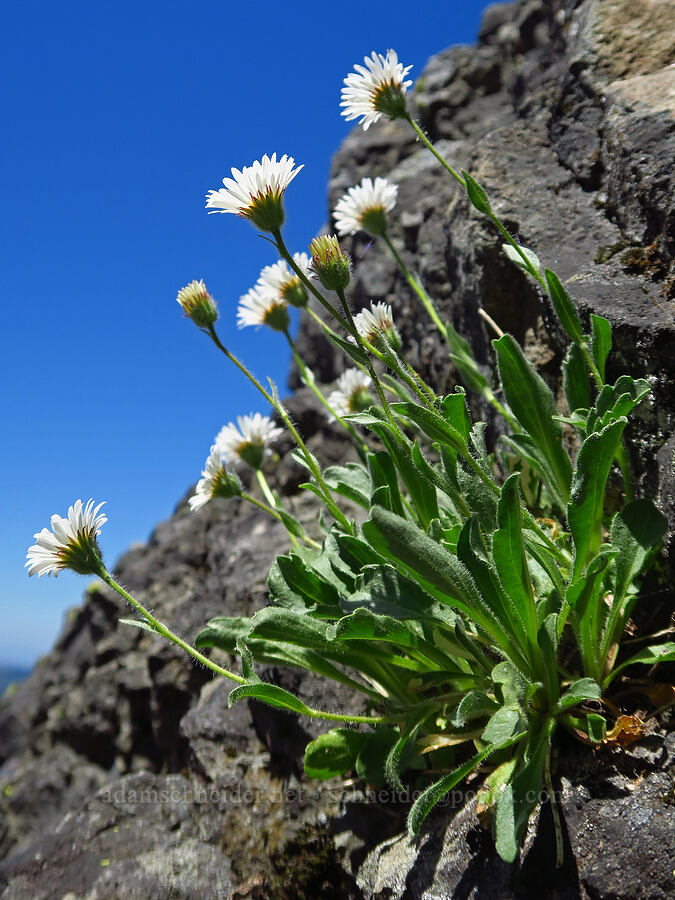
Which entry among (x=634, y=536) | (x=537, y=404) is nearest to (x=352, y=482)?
(x=537, y=404)

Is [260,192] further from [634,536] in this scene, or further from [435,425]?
[634,536]

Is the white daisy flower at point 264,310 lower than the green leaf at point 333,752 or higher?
higher

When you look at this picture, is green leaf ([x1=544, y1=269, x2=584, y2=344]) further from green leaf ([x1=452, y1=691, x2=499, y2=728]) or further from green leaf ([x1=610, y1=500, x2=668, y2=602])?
green leaf ([x1=452, y1=691, x2=499, y2=728])

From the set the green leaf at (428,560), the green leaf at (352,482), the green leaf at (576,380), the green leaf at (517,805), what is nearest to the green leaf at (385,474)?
the green leaf at (352,482)

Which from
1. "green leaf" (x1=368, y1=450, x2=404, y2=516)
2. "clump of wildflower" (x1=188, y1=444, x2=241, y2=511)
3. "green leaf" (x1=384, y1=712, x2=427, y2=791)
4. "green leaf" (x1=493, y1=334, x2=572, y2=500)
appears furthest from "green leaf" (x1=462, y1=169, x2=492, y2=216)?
"green leaf" (x1=384, y1=712, x2=427, y2=791)

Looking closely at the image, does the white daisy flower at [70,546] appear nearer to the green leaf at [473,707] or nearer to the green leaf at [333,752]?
the green leaf at [333,752]

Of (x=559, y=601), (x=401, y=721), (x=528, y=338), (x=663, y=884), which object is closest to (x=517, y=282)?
(x=528, y=338)
